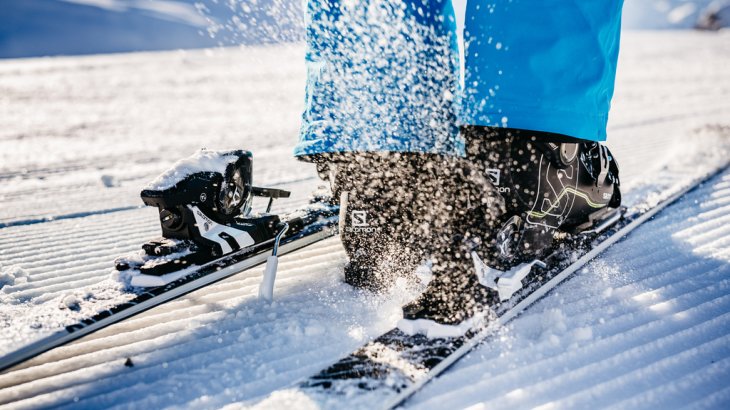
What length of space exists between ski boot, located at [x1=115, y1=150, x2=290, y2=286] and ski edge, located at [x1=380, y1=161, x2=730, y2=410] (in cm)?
77

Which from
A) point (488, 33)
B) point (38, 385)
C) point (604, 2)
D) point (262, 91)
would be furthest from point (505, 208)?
point (262, 91)

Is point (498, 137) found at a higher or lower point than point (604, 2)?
lower

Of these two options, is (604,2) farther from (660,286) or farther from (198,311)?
(198,311)

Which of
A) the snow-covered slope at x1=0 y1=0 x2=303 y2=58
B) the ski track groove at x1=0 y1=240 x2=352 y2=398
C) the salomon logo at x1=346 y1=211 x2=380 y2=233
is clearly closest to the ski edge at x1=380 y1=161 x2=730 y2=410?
the salomon logo at x1=346 y1=211 x2=380 y2=233

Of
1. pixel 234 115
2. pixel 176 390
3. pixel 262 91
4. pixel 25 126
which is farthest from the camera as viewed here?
pixel 262 91

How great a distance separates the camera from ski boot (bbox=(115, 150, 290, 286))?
4.70 ft

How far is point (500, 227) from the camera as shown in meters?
1.41

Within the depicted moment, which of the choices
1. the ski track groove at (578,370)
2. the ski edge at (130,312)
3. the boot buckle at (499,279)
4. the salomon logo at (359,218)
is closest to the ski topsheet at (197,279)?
the ski edge at (130,312)

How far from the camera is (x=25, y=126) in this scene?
5.21m

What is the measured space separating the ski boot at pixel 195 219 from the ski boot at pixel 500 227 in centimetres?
64

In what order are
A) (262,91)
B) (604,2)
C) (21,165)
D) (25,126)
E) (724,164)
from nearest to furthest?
(604,2) → (724,164) → (21,165) → (25,126) → (262,91)

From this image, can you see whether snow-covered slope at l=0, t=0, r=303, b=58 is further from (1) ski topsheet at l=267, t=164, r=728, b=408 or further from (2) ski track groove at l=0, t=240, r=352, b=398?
(1) ski topsheet at l=267, t=164, r=728, b=408

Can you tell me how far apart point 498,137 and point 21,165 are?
3.80 metres

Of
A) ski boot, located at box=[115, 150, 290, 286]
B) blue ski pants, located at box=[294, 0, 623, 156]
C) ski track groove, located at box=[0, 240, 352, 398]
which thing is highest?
blue ski pants, located at box=[294, 0, 623, 156]
